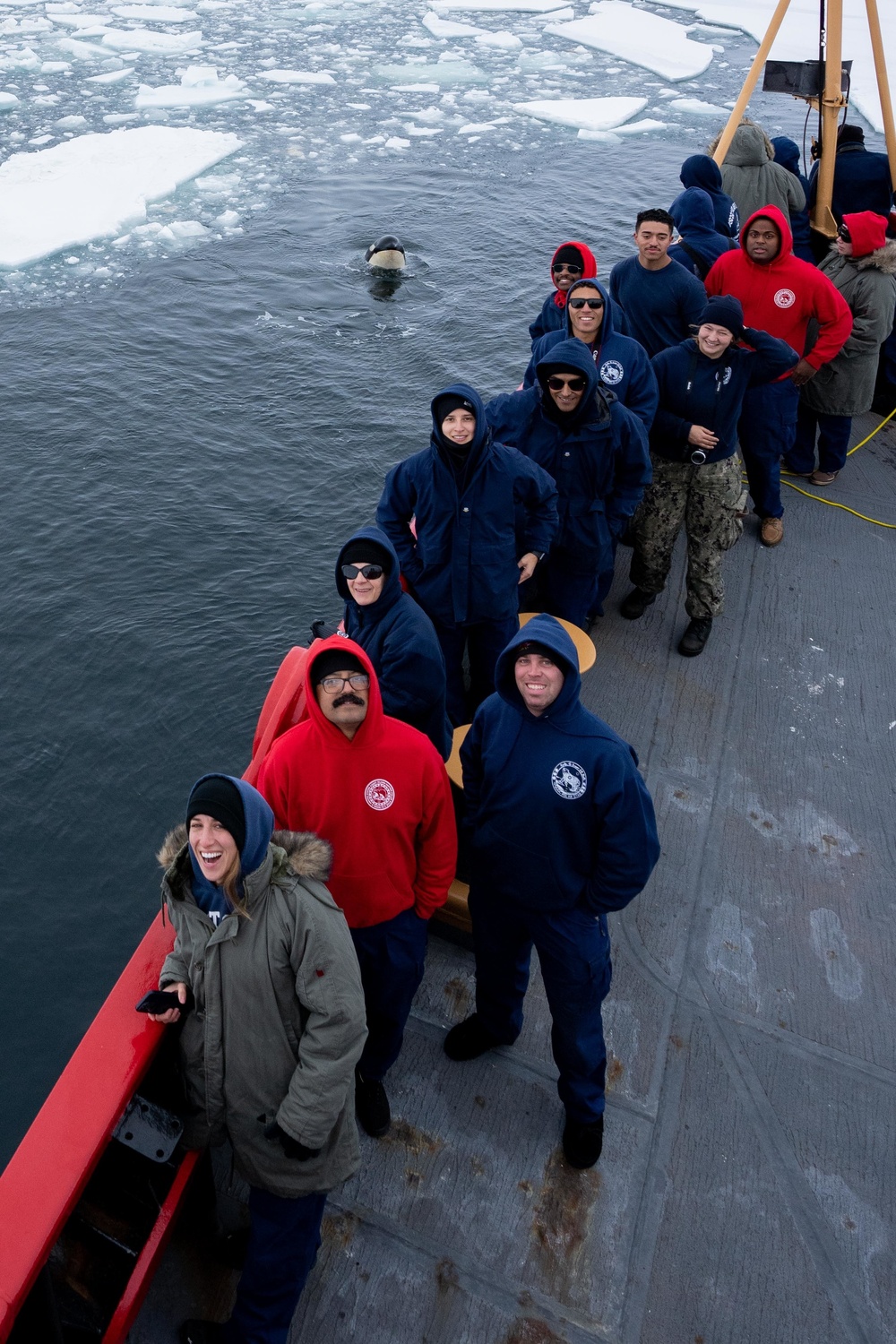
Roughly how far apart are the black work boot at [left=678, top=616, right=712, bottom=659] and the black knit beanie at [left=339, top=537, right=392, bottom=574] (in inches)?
95.0

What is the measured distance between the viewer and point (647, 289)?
571 cm

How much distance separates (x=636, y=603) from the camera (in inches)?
224

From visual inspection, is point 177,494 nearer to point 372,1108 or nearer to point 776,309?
point 776,309

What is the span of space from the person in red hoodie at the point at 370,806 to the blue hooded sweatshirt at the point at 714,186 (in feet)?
17.0

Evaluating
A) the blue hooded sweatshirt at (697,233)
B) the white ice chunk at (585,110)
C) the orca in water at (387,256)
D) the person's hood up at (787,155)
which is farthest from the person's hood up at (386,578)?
the white ice chunk at (585,110)

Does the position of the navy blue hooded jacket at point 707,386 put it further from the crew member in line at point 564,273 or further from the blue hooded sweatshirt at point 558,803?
the blue hooded sweatshirt at point 558,803

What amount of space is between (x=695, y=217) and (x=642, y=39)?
88.6ft

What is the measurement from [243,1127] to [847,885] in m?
2.66

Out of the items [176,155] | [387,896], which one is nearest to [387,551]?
[387,896]

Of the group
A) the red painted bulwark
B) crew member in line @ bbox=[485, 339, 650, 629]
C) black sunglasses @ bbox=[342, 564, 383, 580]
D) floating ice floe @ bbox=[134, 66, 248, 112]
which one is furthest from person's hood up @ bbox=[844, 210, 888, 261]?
floating ice floe @ bbox=[134, 66, 248, 112]

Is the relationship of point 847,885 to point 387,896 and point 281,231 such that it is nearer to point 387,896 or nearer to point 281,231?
point 387,896

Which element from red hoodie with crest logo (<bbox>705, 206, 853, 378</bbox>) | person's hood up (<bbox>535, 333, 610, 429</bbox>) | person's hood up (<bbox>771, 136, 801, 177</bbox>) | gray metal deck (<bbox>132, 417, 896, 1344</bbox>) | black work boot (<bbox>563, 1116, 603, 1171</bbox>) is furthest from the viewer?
person's hood up (<bbox>771, 136, 801, 177</bbox>)

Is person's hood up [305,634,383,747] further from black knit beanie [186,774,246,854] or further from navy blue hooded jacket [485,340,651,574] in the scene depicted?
navy blue hooded jacket [485,340,651,574]

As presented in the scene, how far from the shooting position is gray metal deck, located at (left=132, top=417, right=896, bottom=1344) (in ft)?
9.79
